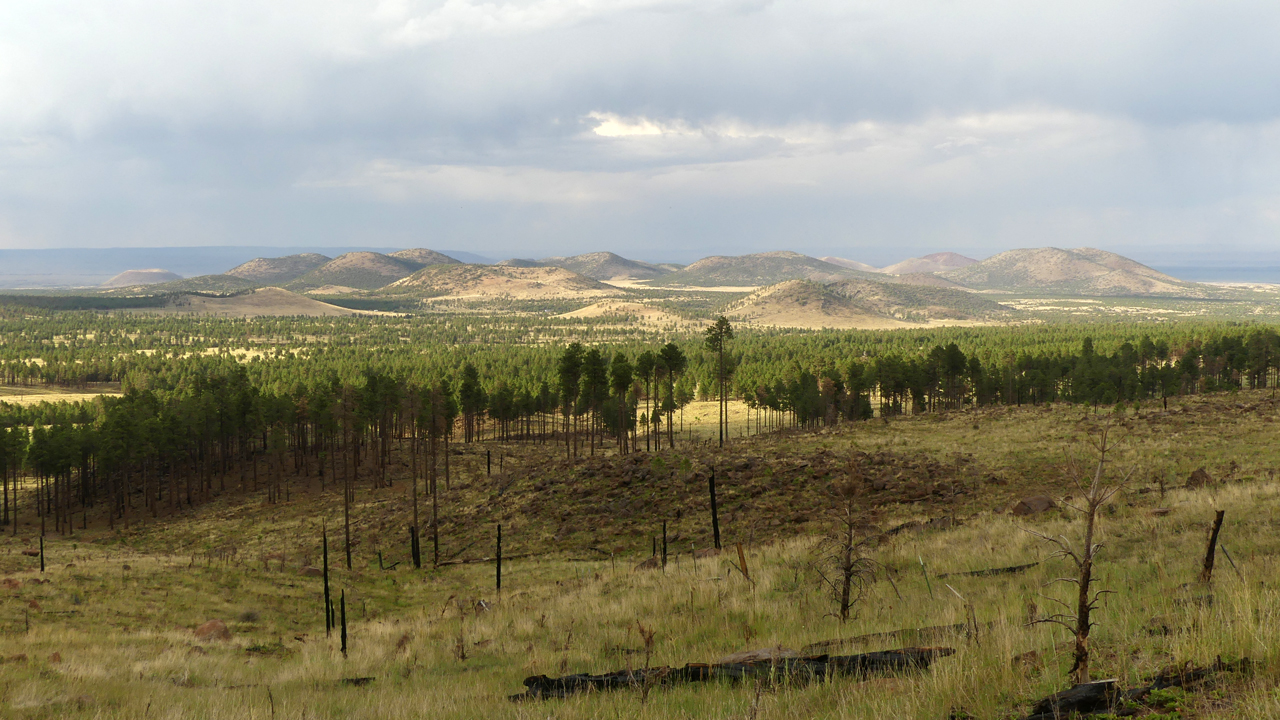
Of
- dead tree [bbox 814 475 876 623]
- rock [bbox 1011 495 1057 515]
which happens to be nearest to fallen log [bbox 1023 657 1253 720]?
dead tree [bbox 814 475 876 623]

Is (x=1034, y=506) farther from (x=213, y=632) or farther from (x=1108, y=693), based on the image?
(x=213, y=632)

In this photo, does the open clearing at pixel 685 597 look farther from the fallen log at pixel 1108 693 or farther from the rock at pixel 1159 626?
the fallen log at pixel 1108 693

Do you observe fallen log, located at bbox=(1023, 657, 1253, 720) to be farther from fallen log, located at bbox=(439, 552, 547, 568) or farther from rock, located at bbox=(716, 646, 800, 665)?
fallen log, located at bbox=(439, 552, 547, 568)

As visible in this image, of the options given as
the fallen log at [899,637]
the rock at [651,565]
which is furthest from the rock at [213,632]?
the fallen log at [899,637]

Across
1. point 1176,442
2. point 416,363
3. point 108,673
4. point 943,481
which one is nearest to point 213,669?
point 108,673

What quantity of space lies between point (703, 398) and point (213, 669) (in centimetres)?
14648

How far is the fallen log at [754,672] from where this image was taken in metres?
8.52

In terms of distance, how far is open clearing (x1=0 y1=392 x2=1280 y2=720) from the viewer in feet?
25.4

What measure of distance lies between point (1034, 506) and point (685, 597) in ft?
52.0

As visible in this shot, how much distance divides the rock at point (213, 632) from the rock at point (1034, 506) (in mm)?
30067

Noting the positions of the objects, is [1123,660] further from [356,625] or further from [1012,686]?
[356,625]

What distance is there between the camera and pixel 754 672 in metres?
9.23

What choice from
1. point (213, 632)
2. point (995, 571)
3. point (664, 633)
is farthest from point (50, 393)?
point (995, 571)

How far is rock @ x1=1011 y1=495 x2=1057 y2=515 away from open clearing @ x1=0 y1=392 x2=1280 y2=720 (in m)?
1.62
